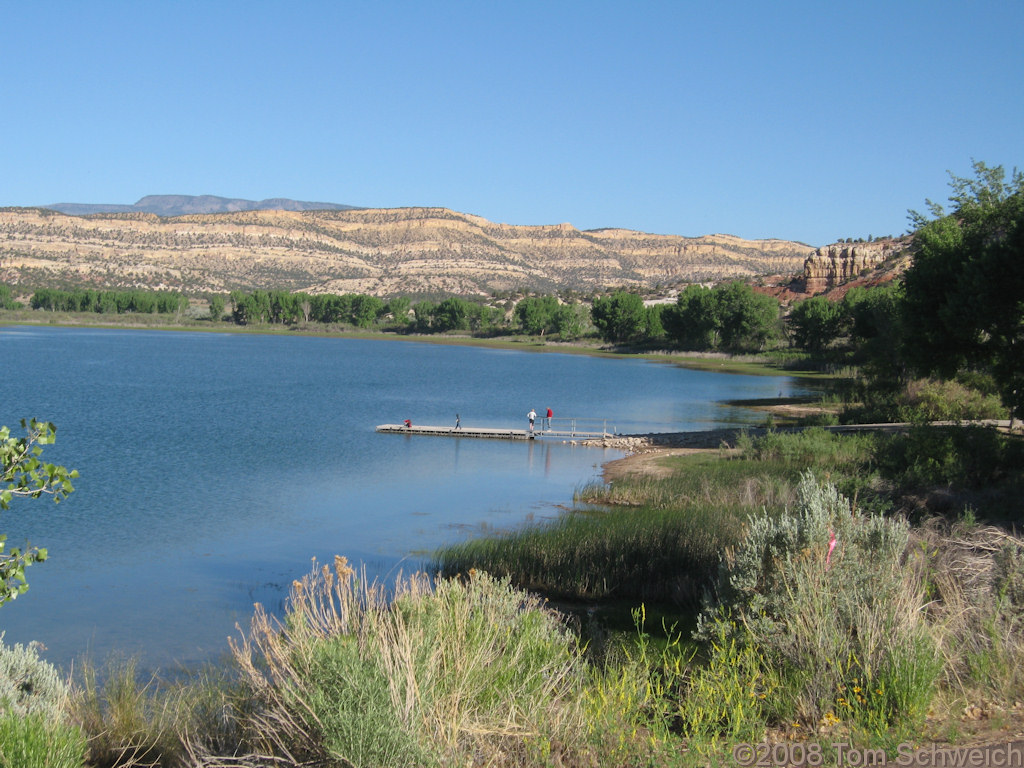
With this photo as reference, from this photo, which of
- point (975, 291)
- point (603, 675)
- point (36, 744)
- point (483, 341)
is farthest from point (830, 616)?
point (483, 341)

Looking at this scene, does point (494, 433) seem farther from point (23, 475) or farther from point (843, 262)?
point (843, 262)

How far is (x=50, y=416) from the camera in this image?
35531 mm

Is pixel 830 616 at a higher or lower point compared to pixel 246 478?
higher

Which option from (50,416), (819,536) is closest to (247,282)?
(50,416)

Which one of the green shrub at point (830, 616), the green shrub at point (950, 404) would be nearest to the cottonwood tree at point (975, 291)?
the green shrub at point (950, 404)

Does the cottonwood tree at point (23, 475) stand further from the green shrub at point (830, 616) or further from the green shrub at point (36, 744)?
the green shrub at point (830, 616)

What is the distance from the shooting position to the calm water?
46.5 feet

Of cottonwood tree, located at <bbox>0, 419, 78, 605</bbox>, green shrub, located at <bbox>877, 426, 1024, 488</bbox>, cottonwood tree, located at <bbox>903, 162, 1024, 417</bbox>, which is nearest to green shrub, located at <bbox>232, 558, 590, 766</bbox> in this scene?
cottonwood tree, located at <bbox>0, 419, 78, 605</bbox>

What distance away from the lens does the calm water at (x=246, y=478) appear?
1418cm

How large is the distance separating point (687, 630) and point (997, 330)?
57.6 feet

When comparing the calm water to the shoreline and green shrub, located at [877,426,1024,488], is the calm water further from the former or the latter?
the shoreline

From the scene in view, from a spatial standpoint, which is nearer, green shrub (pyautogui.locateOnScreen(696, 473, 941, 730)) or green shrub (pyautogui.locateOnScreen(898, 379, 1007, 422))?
green shrub (pyautogui.locateOnScreen(696, 473, 941, 730))

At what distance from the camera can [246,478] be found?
82.7ft

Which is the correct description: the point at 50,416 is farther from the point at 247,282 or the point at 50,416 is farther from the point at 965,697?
the point at 247,282
